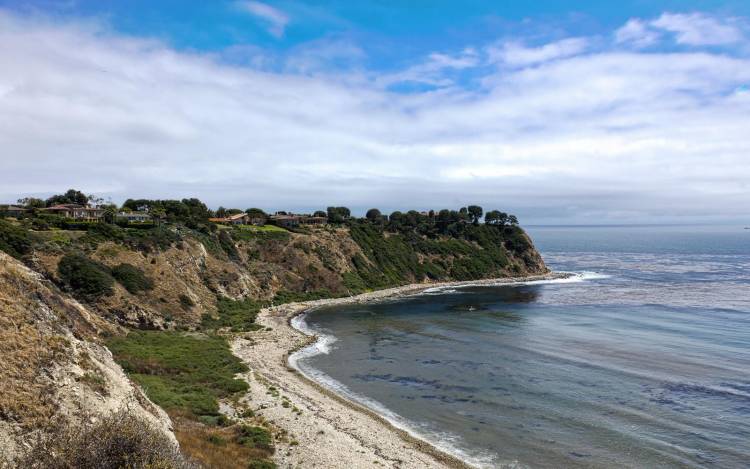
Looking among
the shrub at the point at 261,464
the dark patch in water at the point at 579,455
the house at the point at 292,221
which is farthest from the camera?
the house at the point at 292,221

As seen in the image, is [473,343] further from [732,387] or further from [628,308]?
[628,308]

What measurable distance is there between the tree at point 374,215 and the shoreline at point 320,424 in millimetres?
110629

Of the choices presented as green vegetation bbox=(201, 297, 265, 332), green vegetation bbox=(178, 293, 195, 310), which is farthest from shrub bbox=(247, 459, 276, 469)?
green vegetation bbox=(178, 293, 195, 310)

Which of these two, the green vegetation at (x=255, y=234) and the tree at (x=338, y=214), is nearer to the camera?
the green vegetation at (x=255, y=234)

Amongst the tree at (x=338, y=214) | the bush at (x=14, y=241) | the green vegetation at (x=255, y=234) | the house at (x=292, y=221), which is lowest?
the bush at (x=14, y=241)

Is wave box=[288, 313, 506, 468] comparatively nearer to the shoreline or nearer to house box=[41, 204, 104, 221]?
the shoreline

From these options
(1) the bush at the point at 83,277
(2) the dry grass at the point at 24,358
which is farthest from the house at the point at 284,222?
(2) the dry grass at the point at 24,358

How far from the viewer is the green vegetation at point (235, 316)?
202 ft

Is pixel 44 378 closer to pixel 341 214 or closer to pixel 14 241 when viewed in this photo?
pixel 14 241

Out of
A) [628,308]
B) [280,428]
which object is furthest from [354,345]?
[628,308]

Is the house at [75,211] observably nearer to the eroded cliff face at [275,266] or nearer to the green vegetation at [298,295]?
the eroded cliff face at [275,266]

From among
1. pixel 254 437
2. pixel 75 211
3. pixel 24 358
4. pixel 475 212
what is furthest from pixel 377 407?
pixel 475 212

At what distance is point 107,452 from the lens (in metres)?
14.2

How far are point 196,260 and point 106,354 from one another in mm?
48625
